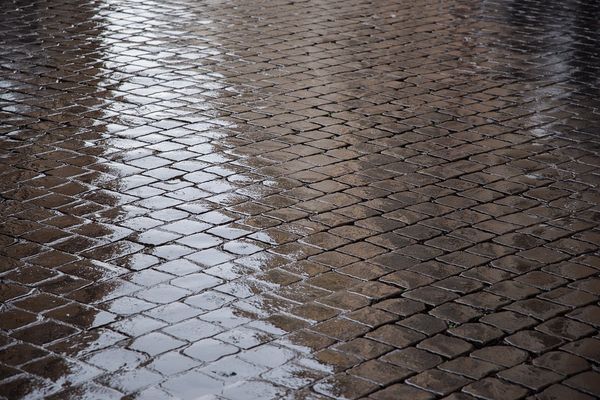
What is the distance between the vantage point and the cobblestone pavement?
4.44 m

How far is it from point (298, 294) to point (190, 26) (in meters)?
6.42

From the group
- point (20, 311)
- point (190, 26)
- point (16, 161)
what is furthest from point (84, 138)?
point (190, 26)

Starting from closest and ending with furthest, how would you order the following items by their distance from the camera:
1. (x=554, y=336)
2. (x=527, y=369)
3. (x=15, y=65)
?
(x=527, y=369) < (x=554, y=336) < (x=15, y=65)

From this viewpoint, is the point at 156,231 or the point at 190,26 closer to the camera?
the point at 156,231

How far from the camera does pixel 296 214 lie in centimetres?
611

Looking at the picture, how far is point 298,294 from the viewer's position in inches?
200

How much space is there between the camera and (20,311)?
4.87m

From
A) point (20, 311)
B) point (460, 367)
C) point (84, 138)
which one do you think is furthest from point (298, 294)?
point (84, 138)

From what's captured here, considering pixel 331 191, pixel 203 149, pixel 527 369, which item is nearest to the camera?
pixel 527 369

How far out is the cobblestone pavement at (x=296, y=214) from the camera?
4.44 metres

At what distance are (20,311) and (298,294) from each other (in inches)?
55.3

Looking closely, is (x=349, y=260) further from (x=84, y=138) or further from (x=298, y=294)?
(x=84, y=138)

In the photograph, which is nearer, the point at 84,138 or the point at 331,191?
the point at 331,191

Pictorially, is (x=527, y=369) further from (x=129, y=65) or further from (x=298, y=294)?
(x=129, y=65)
